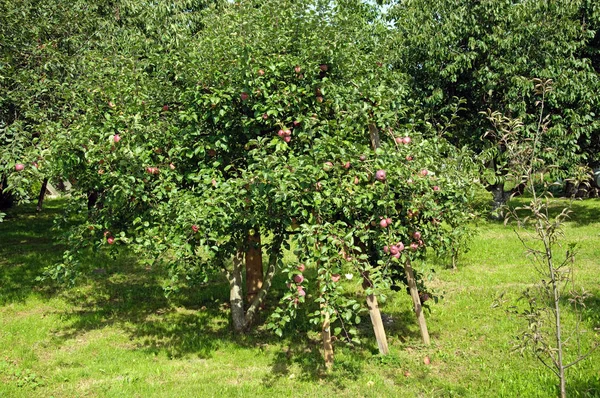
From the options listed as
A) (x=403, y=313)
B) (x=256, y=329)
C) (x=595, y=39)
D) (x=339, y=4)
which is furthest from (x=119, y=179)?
(x=595, y=39)

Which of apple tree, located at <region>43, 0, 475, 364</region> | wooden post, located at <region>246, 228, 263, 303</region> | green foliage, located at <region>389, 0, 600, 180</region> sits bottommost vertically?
wooden post, located at <region>246, 228, 263, 303</region>

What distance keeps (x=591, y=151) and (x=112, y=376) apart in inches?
671

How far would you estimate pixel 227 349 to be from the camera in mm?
6848

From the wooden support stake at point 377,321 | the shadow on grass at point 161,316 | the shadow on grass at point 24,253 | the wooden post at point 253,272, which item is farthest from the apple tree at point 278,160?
the shadow on grass at point 24,253

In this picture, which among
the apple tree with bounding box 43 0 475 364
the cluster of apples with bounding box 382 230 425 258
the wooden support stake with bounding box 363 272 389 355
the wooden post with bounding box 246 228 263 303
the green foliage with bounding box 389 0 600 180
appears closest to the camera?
the apple tree with bounding box 43 0 475 364

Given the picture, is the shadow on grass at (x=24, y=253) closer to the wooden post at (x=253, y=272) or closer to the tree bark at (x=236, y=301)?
the wooden post at (x=253, y=272)

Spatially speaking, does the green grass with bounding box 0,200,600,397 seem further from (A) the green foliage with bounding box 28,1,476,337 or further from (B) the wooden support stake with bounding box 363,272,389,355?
(A) the green foliage with bounding box 28,1,476,337

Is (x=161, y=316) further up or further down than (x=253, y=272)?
further down

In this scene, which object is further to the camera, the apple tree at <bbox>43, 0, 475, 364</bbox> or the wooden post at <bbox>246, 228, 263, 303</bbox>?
the wooden post at <bbox>246, 228, 263, 303</bbox>

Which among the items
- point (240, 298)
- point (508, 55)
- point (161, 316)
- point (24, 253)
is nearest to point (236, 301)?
point (240, 298)

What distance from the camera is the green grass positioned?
561cm

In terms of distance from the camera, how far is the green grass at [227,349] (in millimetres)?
5613

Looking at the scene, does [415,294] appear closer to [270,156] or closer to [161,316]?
[270,156]

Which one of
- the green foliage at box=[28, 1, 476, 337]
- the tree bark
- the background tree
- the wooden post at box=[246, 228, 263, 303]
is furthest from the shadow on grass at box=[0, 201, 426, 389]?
the background tree
